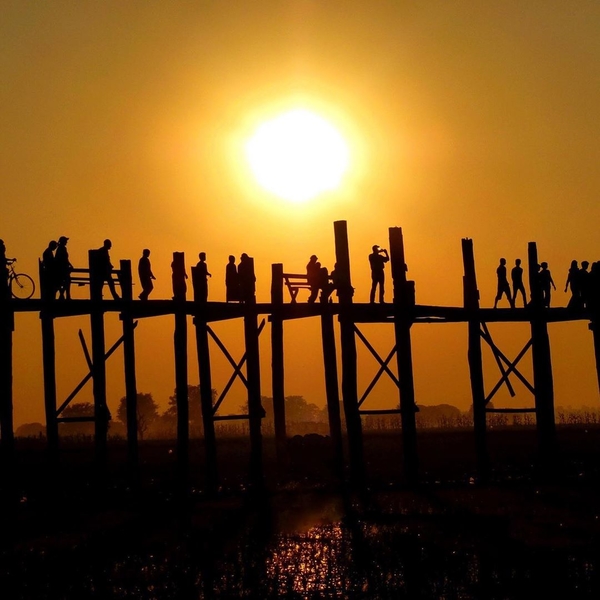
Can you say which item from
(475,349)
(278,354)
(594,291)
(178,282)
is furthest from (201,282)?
(594,291)

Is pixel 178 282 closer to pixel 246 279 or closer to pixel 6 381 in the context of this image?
pixel 246 279

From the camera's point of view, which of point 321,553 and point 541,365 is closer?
point 321,553

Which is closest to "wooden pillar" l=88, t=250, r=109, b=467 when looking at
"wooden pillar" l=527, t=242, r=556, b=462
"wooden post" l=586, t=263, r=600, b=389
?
"wooden pillar" l=527, t=242, r=556, b=462

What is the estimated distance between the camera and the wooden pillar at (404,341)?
25.3 meters

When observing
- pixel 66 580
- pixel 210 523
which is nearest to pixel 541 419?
pixel 210 523

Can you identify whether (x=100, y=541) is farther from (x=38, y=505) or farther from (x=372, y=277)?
(x=372, y=277)

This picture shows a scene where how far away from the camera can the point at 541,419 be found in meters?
28.1

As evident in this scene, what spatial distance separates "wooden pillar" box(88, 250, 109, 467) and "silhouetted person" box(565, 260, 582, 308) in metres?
11.6

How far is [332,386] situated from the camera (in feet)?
89.1

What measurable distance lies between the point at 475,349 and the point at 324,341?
3651 mm

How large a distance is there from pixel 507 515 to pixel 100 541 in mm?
7323

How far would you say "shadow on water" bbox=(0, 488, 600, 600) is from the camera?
610 inches

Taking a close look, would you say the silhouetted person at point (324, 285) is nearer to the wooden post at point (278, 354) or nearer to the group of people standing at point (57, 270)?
the wooden post at point (278, 354)

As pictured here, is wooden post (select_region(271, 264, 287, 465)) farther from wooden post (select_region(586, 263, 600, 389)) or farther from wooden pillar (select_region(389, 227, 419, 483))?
wooden post (select_region(586, 263, 600, 389))
